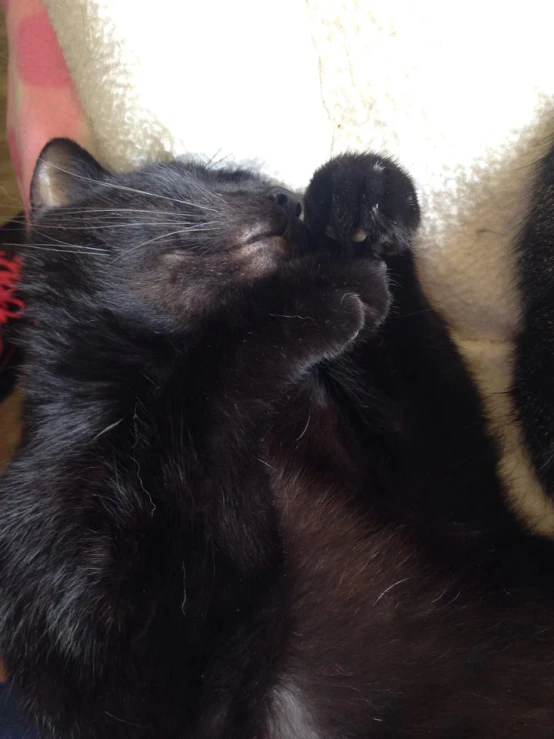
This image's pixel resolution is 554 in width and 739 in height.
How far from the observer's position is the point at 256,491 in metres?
0.76

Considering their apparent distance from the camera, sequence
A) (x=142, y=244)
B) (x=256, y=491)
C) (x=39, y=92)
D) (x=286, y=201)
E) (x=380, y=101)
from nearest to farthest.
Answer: (x=256, y=491) → (x=142, y=244) → (x=286, y=201) → (x=380, y=101) → (x=39, y=92)

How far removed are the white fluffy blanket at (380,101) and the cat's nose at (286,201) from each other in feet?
0.57

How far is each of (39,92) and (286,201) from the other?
1.99ft

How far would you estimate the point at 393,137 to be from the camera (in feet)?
3.58

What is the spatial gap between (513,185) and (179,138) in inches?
21.1

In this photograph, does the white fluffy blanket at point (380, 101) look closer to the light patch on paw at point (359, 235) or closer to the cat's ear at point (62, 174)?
the cat's ear at point (62, 174)

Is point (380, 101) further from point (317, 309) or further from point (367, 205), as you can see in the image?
point (317, 309)

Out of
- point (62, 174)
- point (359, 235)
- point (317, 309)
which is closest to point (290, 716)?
point (317, 309)

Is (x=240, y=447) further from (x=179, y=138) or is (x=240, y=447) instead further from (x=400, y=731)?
(x=179, y=138)

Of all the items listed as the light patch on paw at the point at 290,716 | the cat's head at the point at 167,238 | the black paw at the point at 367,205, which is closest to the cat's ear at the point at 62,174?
the cat's head at the point at 167,238

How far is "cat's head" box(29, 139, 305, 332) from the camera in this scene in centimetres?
86

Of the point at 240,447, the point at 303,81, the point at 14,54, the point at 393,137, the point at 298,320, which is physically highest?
the point at 14,54

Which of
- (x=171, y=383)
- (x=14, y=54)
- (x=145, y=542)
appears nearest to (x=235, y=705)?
(x=145, y=542)

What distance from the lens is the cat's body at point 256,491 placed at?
73 centimetres
